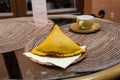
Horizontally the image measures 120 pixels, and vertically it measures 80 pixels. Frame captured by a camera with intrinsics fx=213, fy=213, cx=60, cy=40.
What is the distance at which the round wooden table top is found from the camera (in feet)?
3.56

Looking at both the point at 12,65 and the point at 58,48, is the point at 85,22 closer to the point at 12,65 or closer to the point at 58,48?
the point at 58,48

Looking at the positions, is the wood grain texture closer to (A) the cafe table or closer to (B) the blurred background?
(A) the cafe table

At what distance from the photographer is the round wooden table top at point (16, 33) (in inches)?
42.7

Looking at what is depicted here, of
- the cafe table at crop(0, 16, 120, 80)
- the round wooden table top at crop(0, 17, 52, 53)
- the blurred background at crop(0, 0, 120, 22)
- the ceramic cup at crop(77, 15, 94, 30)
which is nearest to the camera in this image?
the cafe table at crop(0, 16, 120, 80)

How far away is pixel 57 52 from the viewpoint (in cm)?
90

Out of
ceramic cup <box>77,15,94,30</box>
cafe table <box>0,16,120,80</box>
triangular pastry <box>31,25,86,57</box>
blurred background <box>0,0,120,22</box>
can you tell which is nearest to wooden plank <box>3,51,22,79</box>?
cafe table <box>0,16,120,80</box>

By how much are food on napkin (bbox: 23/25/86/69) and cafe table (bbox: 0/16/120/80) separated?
0.9 inches

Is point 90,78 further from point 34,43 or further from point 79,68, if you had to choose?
point 34,43

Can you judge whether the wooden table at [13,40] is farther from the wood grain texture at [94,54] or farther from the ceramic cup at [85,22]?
the ceramic cup at [85,22]

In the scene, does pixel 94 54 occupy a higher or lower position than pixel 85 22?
lower

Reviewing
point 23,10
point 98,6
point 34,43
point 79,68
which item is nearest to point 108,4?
point 98,6

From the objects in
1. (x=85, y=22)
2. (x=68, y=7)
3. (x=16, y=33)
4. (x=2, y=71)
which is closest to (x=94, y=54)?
(x=85, y=22)

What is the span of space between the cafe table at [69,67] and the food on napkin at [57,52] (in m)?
0.02

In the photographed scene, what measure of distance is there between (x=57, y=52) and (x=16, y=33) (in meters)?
0.45
